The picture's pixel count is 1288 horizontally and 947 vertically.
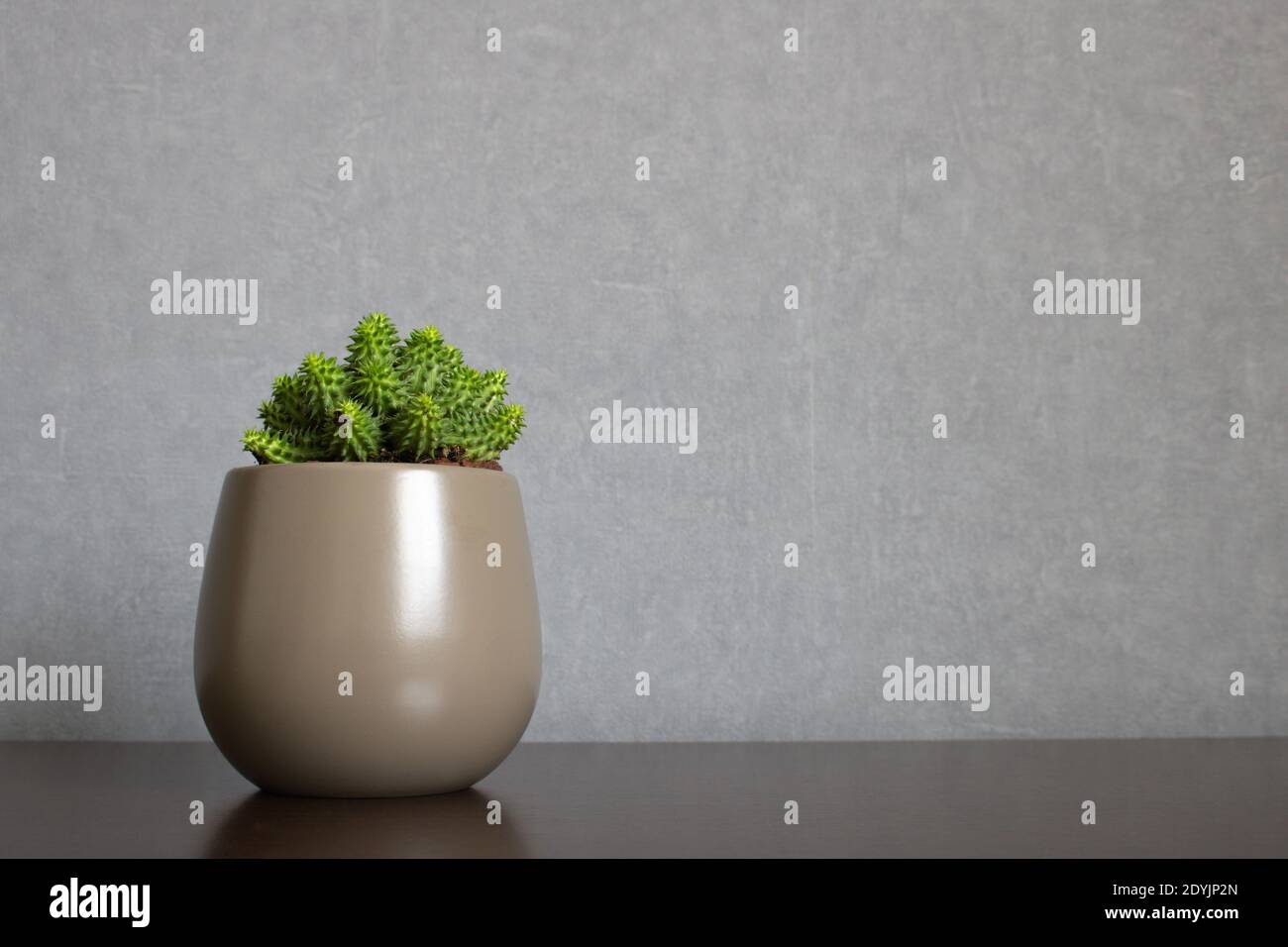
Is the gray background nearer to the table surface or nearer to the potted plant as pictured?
the table surface

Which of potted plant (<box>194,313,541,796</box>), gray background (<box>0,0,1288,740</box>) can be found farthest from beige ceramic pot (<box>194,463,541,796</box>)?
gray background (<box>0,0,1288,740</box>)

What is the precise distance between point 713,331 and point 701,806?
21.7 inches

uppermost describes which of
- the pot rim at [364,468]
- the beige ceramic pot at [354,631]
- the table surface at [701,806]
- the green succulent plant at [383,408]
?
the green succulent plant at [383,408]

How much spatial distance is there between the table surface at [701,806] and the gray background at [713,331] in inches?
5.2

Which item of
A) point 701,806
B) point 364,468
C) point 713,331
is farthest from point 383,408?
point 713,331

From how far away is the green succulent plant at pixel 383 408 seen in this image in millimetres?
714

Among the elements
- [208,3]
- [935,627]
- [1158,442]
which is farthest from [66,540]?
[1158,442]

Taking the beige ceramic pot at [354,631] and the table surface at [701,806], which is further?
the beige ceramic pot at [354,631]

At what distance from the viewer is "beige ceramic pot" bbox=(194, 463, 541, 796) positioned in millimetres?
685

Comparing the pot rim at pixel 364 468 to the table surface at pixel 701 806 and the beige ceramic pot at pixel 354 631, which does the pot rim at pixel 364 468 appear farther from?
the table surface at pixel 701 806

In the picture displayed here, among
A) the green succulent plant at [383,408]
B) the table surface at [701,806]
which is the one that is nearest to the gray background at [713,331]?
the table surface at [701,806]

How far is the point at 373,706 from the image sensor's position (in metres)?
0.68
